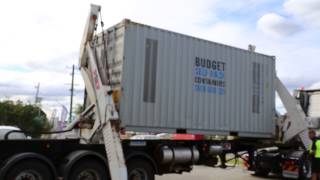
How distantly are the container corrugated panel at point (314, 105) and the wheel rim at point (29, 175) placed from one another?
8.78m

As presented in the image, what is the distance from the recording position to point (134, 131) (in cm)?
1168

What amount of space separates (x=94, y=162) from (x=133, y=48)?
2676mm

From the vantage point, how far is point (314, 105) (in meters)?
15.4

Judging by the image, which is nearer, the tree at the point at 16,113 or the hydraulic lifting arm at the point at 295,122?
the hydraulic lifting arm at the point at 295,122

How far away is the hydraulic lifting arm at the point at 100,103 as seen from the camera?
10.2 m

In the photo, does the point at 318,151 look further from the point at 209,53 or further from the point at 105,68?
the point at 105,68

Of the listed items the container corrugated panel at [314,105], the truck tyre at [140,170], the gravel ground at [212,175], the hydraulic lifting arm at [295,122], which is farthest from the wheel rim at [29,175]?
the container corrugated panel at [314,105]

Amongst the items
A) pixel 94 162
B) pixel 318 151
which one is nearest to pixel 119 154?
pixel 94 162

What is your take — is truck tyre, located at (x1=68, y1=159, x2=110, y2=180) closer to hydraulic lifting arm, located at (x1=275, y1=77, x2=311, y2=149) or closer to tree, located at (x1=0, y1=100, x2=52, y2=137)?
hydraulic lifting arm, located at (x1=275, y1=77, x2=311, y2=149)

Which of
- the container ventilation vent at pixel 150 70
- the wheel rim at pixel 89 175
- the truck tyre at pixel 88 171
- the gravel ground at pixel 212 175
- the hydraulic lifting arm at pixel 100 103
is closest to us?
the hydraulic lifting arm at pixel 100 103

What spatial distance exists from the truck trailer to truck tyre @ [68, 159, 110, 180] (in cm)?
2

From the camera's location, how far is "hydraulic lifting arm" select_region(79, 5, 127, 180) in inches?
Answer: 402

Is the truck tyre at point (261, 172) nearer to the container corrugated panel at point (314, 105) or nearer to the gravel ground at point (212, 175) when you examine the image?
the gravel ground at point (212, 175)

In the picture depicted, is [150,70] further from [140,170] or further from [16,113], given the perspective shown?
[16,113]
